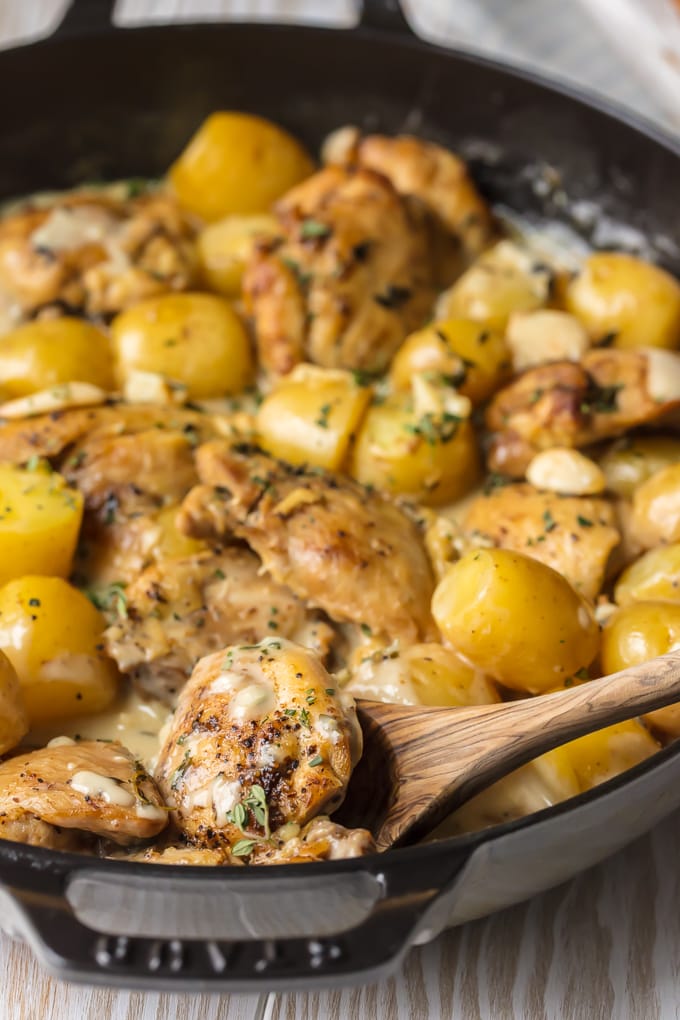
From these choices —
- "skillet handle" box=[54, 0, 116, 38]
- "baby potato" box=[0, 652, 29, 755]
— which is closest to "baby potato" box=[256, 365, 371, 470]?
"baby potato" box=[0, 652, 29, 755]

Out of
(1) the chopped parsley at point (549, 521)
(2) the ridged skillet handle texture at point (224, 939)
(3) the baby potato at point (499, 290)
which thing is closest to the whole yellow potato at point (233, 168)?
(3) the baby potato at point (499, 290)

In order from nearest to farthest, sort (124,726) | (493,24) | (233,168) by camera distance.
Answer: (124,726)
(233,168)
(493,24)

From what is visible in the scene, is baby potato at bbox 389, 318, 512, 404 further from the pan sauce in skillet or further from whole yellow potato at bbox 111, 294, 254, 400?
whole yellow potato at bbox 111, 294, 254, 400

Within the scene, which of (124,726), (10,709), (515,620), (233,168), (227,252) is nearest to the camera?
(10,709)

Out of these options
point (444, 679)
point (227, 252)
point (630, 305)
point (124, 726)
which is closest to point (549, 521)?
point (444, 679)

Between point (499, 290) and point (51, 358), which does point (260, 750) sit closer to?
point (51, 358)

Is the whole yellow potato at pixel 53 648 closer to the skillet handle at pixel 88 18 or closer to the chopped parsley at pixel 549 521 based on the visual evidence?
the chopped parsley at pixel 549 521

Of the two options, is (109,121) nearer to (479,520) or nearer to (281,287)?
(281,287)
